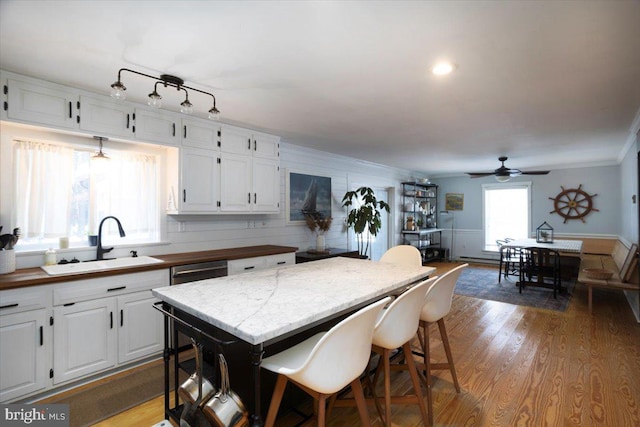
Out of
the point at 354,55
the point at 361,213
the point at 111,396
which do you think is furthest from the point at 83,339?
the point at 361,213

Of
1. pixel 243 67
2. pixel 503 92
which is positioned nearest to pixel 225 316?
pixel 243 67

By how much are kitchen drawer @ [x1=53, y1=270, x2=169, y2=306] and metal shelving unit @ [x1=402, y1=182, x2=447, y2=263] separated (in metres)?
5.97

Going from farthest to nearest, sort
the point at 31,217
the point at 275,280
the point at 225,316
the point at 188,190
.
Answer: the point at 188,190 → the point at 31,217 → the point at 275,280 → the point at 225,316

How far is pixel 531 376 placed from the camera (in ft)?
8.42

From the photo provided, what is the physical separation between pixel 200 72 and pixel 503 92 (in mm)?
2544

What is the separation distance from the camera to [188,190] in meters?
3.31

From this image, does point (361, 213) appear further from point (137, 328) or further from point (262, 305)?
point (262, 305)

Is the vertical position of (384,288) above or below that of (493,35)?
below

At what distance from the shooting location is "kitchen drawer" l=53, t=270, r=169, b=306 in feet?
7.54

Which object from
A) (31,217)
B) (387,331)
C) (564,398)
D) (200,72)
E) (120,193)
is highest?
(200,72)

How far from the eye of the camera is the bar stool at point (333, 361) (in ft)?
4.08

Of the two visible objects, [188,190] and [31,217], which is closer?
[31,217]

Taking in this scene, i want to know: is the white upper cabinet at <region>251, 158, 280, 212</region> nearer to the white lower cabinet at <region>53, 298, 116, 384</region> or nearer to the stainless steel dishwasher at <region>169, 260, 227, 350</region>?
the stainless steel dishwasher at <region>169, 260, 227, 350</region>

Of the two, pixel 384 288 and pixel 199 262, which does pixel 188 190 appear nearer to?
pixel 199 262
